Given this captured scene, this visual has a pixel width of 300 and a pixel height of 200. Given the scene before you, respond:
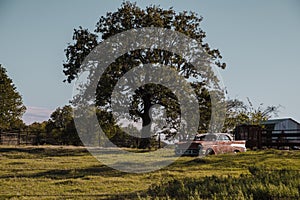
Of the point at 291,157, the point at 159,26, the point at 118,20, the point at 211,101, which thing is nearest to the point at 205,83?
the point at 211,101

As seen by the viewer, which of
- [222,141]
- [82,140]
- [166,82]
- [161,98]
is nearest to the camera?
[222,141]

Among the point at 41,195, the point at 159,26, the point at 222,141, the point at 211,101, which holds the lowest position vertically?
the point at 41,195

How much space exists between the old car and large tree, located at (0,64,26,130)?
138 ft

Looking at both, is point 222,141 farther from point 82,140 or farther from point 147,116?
point 82,140

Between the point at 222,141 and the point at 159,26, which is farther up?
the point at 159,26

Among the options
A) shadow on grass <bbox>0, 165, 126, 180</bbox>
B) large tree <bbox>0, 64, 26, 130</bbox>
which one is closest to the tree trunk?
shadow on grass <bbox>0, 165, 126, 180</bbox>

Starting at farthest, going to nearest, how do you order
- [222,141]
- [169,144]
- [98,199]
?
[169,144]
[222,141]
[98,199]

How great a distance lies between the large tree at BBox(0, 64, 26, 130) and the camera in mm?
59094

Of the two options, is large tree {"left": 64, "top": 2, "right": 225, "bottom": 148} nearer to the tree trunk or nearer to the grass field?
the tree trunk

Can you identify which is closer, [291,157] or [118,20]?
[291,157]

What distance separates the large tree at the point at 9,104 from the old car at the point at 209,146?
42.2 metres

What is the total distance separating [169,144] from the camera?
3428cm

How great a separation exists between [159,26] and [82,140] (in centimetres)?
2454

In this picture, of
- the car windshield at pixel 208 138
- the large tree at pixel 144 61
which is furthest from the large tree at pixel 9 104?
the car windshield at pixel 208 138
